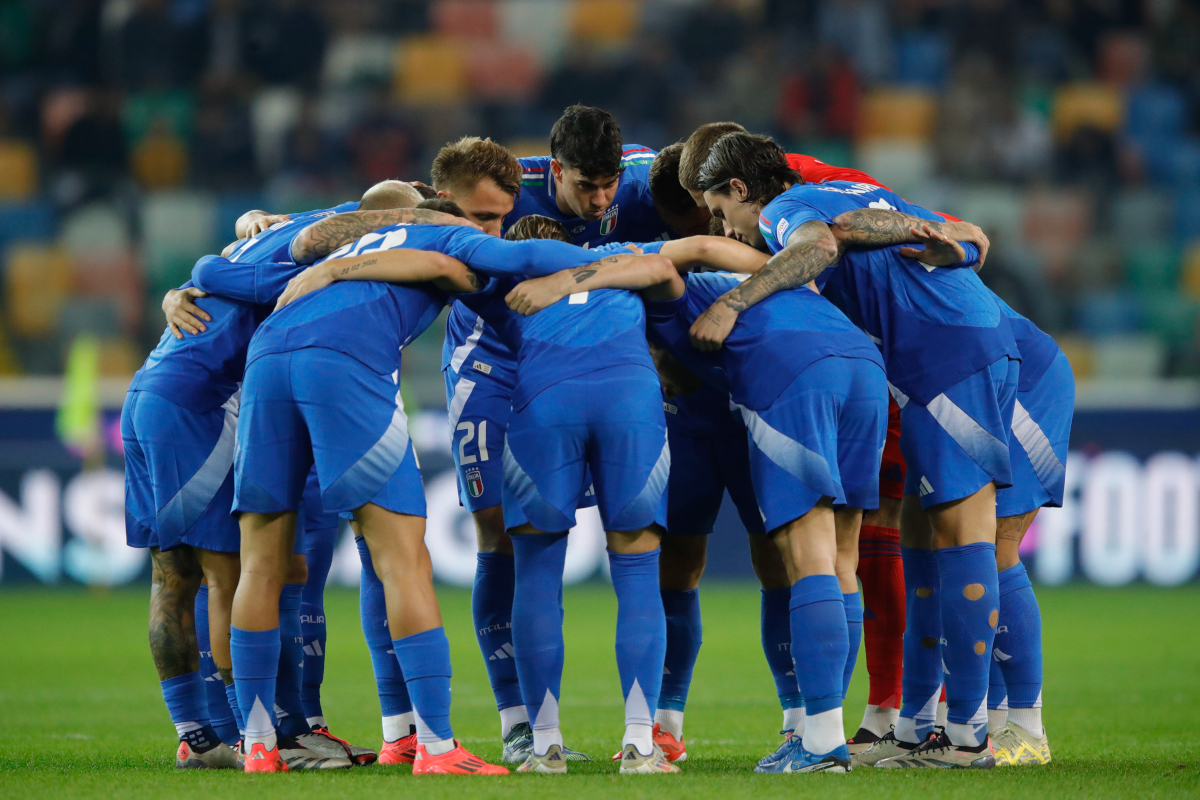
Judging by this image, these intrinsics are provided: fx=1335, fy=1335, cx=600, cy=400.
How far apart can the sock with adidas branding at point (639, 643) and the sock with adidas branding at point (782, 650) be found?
86cm

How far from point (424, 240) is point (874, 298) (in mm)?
1640

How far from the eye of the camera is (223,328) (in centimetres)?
496

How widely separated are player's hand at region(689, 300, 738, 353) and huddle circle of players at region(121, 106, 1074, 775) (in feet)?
0.05

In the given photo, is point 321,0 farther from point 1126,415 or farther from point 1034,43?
point 1126,415

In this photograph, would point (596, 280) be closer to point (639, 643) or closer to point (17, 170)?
point (639, 643)

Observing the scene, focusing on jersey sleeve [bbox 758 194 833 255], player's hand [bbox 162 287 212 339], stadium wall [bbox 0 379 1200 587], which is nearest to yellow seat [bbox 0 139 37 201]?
stadium wall [bbox 0 379 1200 587]

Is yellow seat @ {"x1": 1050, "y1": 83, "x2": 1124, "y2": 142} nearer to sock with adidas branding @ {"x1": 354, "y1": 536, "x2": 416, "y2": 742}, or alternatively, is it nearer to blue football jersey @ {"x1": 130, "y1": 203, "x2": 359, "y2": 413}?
blue football jersey @ {"x1": 130, "y1": 203, "x2": 359, "y2": 413}

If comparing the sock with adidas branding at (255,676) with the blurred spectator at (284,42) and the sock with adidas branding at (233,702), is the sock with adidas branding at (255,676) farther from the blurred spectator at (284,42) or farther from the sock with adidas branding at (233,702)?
the blurred spectator at (284,42)

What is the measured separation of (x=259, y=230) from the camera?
544 cm

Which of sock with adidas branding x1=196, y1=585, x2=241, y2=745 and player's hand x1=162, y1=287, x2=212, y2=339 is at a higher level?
player's hand x1=162, y1=287, x2=212, y2=339

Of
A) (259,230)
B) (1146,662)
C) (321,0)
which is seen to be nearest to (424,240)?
(259,230)

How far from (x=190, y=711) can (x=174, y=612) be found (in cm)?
36

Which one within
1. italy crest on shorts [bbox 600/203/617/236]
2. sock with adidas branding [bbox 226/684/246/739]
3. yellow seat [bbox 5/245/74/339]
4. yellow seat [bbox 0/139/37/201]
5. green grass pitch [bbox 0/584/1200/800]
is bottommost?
green grass pitch [bbox 0/584/1200/800]

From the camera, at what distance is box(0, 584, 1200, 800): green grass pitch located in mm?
4020
